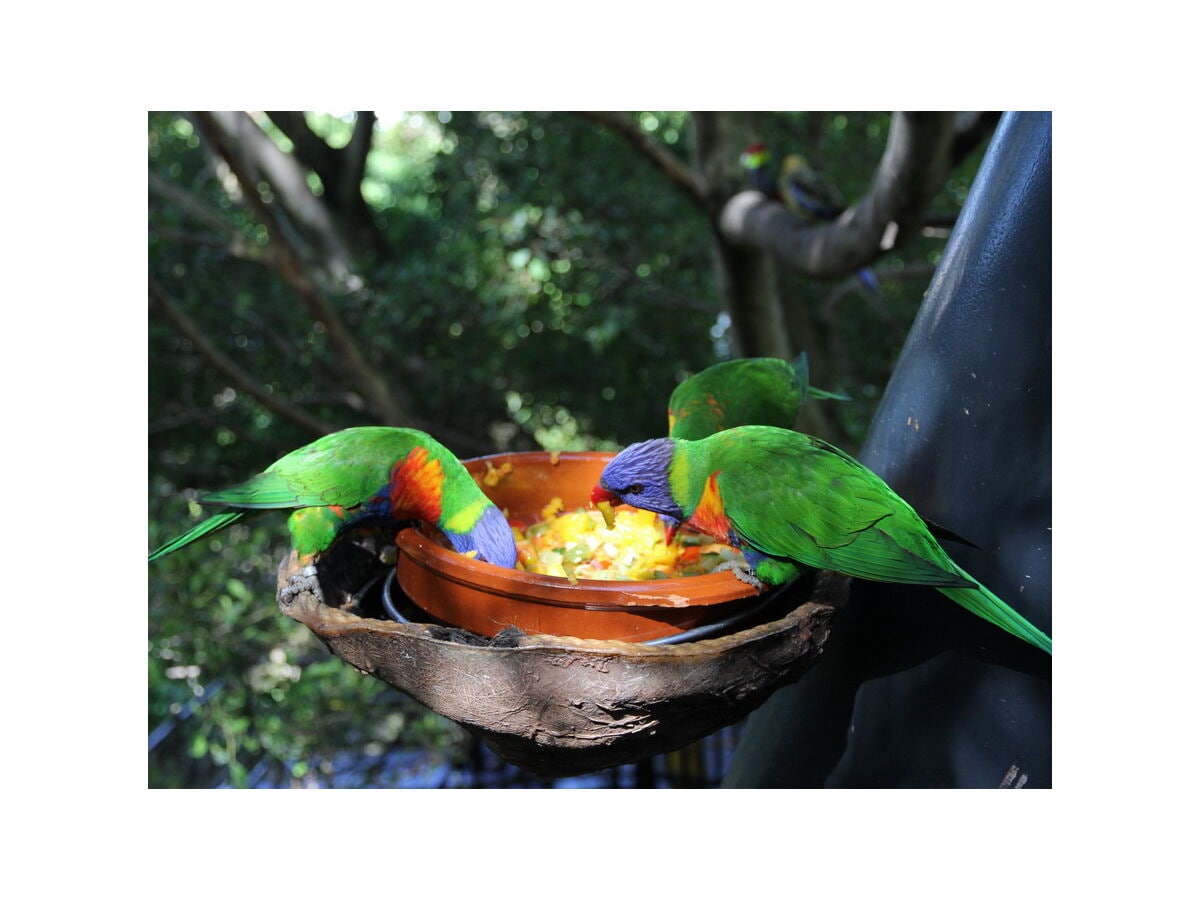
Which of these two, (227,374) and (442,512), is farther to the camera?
(227,374)

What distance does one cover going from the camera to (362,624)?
1168mm

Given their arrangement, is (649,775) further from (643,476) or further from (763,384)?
(643,476)

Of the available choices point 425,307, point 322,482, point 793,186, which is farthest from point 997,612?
point 425,307

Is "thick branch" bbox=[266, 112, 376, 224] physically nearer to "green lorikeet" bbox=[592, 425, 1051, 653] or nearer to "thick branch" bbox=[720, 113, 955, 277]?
"thick branch" bbox=[720, 113, 955, 277]

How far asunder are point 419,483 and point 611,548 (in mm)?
351

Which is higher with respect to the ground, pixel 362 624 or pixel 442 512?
pixel 442 512

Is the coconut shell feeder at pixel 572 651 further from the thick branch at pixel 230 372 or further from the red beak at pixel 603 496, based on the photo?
the thick branch at pixel 230 372

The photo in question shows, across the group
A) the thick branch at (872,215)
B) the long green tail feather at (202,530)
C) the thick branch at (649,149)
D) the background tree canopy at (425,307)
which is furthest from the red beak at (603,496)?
the thick branch at (649,149)

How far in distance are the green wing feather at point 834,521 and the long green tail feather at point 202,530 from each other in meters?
0.86

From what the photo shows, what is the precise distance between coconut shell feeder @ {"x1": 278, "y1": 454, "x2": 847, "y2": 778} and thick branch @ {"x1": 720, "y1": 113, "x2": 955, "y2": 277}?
1453 mm

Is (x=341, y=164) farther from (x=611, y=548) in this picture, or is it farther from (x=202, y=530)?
(x=611, y=548)

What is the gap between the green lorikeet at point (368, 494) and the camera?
150cm

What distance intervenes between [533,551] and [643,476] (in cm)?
30

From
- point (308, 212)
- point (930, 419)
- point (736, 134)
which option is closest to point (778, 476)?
point (930, 419)
